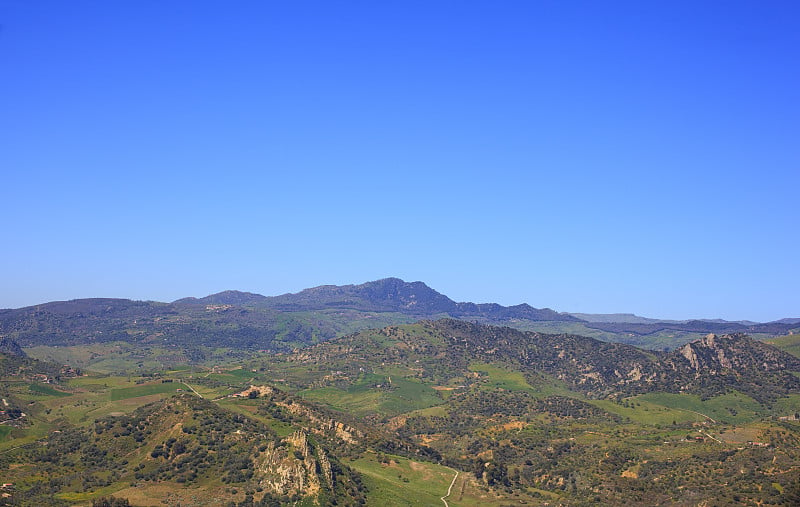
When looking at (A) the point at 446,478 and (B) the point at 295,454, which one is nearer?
(B) the point at 295,454

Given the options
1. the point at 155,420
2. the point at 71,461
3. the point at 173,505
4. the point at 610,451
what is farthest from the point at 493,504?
the point at 71,461

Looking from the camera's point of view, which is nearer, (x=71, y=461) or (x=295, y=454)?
(x=295, y=454)

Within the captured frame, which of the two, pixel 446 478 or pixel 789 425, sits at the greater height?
pixel 789 425

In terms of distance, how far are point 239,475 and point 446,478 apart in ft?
183

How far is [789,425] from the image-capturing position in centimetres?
18862

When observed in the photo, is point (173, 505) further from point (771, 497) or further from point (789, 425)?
point (789, 425)

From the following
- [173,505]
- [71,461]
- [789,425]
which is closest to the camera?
[173,505]

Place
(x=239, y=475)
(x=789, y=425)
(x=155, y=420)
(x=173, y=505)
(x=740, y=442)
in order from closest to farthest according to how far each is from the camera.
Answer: (x=173, y=505)
(x=239, y=475)
(x=155, y=420)
(x=740, y=442)
(x=789, y=425)

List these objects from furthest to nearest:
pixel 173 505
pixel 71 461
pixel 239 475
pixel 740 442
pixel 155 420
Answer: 1. pixel 740 442
2. pixel 155 420
3. pixel 71 461
4. pixel 239 475
5. pixel 173 505

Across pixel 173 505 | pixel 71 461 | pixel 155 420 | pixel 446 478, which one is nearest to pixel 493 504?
pixel 446 478

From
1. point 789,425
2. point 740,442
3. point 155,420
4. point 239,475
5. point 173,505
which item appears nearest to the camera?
point 173,505

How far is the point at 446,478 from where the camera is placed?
557 feet

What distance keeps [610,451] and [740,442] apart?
103 ft

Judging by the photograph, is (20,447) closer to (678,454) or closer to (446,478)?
(446,478)
